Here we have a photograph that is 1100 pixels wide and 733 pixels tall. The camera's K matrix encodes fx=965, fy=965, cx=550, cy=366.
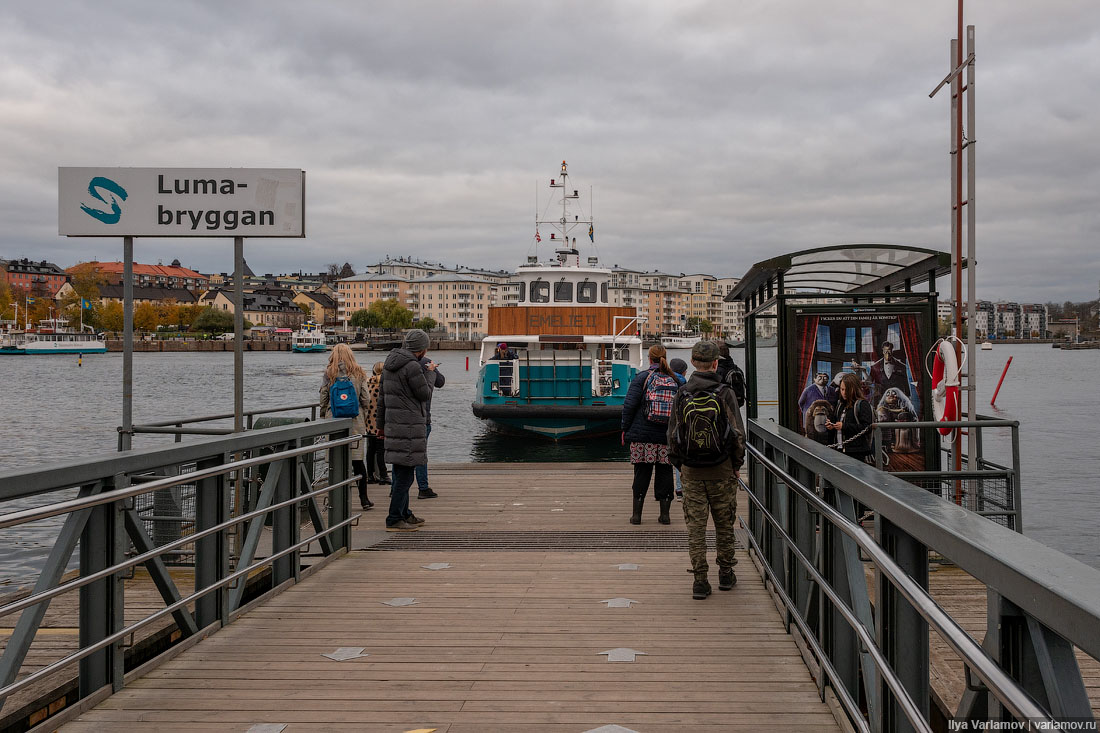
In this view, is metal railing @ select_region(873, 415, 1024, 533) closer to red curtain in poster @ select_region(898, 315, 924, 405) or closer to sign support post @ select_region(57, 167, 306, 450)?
red curtain in poster @ select_region(898, 315, 924, 405)

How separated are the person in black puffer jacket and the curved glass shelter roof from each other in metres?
3.47

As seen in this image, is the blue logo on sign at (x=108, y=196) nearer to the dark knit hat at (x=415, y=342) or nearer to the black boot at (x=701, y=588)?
the dark knit hat at (x=415, y=342)

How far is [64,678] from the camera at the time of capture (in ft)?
13.9

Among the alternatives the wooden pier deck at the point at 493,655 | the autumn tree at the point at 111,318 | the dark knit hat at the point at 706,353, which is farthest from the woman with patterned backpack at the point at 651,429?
the autumn tree at the point at 111,318

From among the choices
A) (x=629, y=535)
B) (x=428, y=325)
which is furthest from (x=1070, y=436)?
(x=428, y=325)

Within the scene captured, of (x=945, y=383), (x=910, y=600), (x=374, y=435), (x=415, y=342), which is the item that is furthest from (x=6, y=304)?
(x=910, y=600)

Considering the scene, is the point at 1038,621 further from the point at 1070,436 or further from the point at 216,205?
the point at 1070,436

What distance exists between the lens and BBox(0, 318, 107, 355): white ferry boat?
121 m

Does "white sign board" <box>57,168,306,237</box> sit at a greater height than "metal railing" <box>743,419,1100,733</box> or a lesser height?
greater

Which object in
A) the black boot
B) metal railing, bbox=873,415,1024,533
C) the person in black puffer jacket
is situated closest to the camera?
the black boot

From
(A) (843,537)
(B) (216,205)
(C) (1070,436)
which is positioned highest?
(B) (216,205)

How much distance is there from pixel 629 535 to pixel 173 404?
1732 inches

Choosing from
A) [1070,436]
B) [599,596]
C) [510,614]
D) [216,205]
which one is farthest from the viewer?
[1070,436]

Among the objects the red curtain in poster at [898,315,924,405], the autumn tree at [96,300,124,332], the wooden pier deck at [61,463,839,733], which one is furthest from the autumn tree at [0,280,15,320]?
the red curtain in poster at [898,315,924,405]
